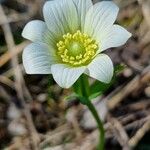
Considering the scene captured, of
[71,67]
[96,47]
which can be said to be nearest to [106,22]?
[96,47]

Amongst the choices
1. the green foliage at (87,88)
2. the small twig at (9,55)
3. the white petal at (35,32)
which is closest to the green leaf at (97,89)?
the green foliage at (87,88)

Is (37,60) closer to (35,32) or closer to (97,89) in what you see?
(35,32)

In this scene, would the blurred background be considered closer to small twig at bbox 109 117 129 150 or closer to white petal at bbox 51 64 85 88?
small twig at bbox 109 117 129 150

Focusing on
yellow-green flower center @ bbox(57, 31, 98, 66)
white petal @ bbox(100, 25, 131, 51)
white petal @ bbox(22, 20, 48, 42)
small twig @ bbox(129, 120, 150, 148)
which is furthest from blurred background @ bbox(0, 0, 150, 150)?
white petal @ bbox(100, 25, 131, 51)

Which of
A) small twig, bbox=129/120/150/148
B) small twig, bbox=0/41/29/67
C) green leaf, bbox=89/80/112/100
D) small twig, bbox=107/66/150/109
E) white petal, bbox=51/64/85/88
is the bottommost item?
small twig, bbox=129/120/150/148

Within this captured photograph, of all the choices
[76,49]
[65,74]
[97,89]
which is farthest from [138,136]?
[65,74]

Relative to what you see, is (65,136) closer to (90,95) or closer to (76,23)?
(90,95)
